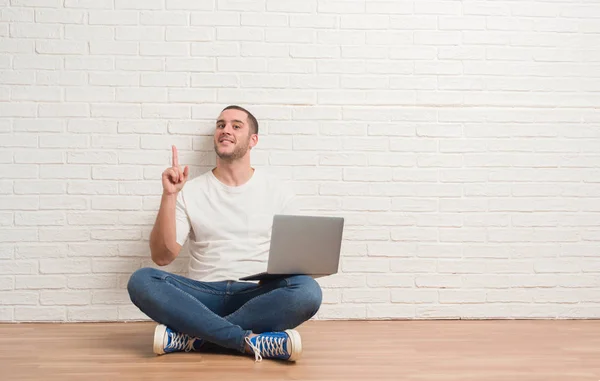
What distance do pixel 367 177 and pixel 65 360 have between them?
184cm

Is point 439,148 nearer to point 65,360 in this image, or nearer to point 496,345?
point 496,345

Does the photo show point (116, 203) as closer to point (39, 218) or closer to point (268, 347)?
point (39, 218)

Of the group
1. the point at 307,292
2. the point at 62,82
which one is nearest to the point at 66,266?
the point at 62,82

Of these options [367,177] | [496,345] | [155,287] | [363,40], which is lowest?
[496,345]

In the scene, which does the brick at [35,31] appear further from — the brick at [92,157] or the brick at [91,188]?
the brick at [91,188]

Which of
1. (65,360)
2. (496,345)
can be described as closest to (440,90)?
(496,345)

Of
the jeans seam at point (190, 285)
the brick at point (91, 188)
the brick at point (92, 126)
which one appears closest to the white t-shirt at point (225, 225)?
the jeans seam at point (190, 285)

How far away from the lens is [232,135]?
3.49 metres

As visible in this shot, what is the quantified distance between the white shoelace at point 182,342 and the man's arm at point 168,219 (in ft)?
1.59

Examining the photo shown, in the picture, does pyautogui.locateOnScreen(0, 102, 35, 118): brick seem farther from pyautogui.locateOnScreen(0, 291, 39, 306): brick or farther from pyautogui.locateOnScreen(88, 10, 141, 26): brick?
pyautogui.locateOnScreen(0, 291, 39, 306): brick

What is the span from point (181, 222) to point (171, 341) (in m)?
0.68

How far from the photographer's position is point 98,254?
3.71m

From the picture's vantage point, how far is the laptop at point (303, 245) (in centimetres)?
285

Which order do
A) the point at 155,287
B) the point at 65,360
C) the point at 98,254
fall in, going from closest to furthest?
the point at 65,360 < the point at 155,287 < the point at 98,254
